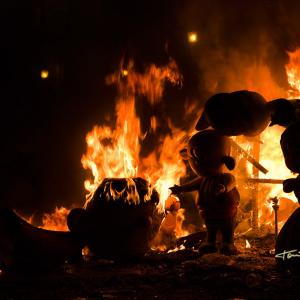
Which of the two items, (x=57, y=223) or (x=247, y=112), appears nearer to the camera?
(x=247, y=112)

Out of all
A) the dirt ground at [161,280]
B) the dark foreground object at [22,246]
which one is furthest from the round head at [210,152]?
the dark foreground object at [22,246]

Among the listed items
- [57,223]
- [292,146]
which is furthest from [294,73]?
[57,223]

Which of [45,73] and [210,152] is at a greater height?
[45,73]

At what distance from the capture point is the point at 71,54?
15750 millimetres

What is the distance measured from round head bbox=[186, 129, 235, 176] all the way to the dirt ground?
127cm

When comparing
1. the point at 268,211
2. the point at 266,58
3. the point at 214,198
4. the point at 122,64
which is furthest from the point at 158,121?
the point at 214,198

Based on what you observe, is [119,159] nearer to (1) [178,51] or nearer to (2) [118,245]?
(2) [118,245]

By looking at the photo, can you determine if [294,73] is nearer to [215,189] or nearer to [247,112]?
[215,189]

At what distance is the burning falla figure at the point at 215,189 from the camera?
5.95m

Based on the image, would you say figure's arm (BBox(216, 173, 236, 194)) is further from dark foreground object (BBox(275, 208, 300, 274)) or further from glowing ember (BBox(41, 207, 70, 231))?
glowing ember (BBox(41, 207, 70, 231))

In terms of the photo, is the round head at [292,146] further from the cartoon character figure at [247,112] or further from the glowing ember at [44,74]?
the glowing ember at [44,74]

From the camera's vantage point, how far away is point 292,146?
486cm

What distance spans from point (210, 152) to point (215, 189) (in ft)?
1.81

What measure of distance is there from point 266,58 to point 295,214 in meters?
8.29
